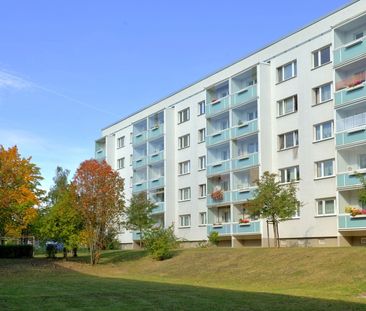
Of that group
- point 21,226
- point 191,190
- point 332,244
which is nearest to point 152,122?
point 191,190

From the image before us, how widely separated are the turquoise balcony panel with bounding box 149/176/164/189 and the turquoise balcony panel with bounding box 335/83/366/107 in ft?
98.7

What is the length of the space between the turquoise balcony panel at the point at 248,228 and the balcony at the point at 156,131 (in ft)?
65.3

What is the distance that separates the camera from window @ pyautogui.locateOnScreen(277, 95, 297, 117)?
44.7 m

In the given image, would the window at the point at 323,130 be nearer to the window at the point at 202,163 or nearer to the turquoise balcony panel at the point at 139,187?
the window at the point at 202,163

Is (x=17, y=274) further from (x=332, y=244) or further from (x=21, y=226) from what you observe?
(x=332, y=244)

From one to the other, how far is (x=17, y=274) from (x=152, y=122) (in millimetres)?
36186

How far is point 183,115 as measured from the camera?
207 feet

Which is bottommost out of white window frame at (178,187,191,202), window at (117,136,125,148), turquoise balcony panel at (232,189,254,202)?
turquoise balcony panel at (232,189,254,202)

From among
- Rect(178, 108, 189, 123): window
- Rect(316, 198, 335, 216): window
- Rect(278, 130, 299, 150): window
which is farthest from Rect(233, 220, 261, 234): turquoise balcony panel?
Rect(178, 108, 189, 123): window

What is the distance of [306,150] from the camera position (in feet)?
140

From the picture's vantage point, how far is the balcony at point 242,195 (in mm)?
48103

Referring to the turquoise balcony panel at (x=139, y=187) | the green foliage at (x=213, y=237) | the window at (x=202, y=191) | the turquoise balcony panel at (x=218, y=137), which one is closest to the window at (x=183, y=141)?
the window at (x=202, y=191)

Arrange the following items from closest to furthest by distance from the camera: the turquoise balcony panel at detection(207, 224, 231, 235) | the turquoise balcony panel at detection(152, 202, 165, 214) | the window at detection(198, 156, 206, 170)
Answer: the turquoise balcony panel at detection(207, 224, 231, 235) → the window at detection(198, 156, 206, 170) → the turquoise balcony panel at detection(152, 202, 165, 214)

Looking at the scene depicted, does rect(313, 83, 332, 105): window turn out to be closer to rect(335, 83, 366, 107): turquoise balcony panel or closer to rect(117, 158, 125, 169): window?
rect(335, 83, 366, 107): turquoise balcony panel
